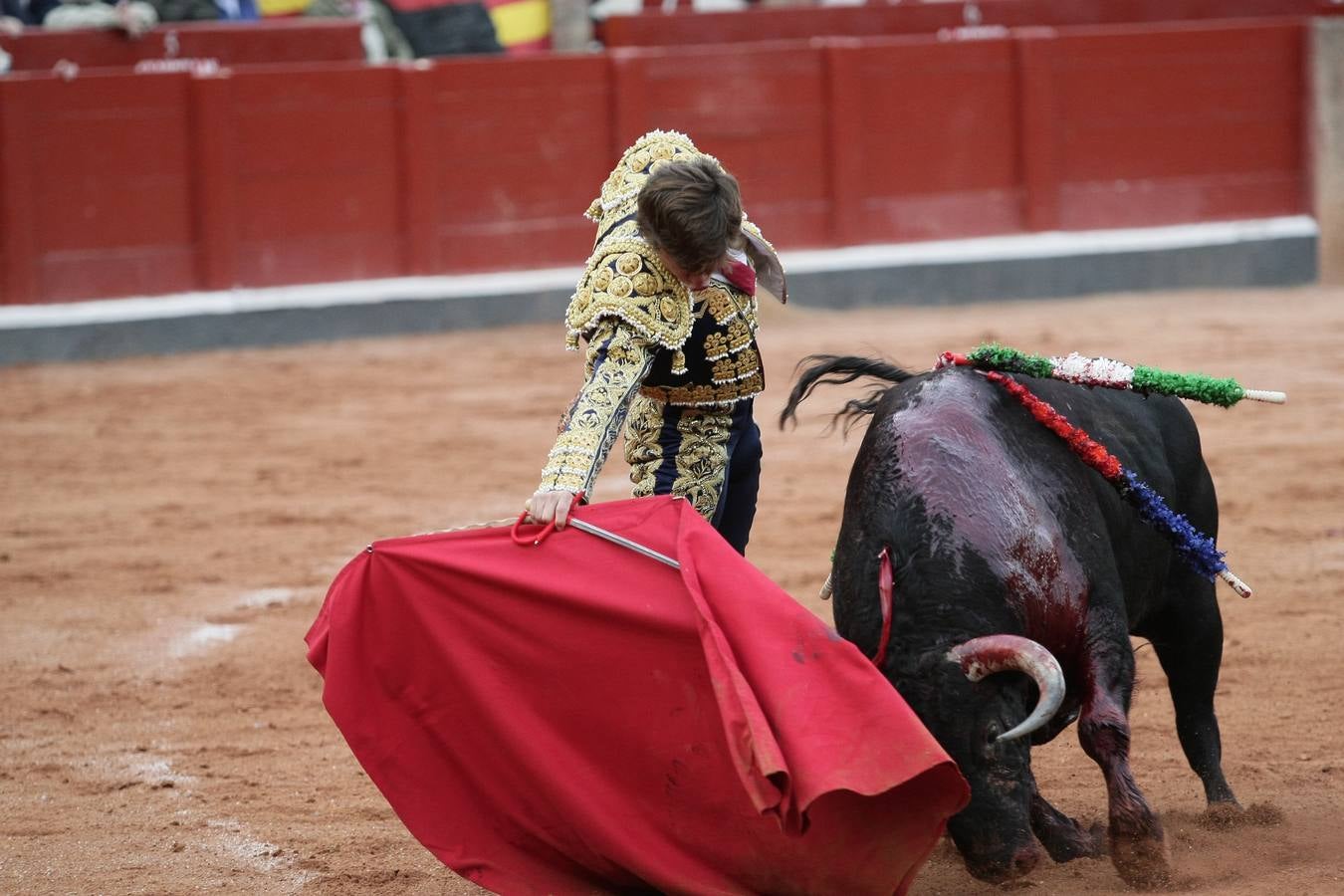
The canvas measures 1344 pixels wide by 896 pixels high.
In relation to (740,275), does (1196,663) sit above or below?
below

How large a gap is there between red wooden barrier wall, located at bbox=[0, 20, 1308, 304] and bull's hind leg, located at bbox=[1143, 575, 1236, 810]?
716 centimetres

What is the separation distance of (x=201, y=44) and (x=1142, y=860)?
8172 mm

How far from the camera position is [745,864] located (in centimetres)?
242

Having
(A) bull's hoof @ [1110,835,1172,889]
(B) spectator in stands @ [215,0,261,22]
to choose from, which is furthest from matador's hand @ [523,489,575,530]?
(B) spectator in stands @ [215,0,261,22]

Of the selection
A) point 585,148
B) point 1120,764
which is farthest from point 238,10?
point 1120,764

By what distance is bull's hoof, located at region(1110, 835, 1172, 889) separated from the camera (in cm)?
244

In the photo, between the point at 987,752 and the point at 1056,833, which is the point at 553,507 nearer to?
the point at 987,752

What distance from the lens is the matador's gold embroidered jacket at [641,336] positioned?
2531 millimetres

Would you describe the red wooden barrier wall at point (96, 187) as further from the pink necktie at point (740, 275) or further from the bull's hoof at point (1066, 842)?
the bull's hoof at point (1066, 842)

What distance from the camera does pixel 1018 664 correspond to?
2.24 meters

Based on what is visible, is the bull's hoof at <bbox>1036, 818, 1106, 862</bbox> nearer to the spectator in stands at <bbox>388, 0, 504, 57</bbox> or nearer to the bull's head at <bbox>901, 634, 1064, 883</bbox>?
the bull's head at <bbox>901, 634, 1064, 883</bbox>

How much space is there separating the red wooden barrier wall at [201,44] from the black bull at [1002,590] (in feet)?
24.0

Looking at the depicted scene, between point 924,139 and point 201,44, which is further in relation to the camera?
point 924,139

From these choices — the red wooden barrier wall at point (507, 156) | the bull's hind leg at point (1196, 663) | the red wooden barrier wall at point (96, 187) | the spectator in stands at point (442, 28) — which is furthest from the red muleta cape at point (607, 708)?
the spectator in stands at point (442, 28)
